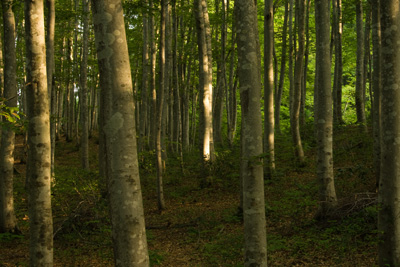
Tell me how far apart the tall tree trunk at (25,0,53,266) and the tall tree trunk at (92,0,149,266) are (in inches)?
93.1

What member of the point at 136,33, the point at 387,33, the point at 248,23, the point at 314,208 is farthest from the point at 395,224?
the point at 136,33

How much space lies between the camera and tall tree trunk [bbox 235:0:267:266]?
423cm

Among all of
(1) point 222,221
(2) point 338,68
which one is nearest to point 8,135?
(1) point 222,221

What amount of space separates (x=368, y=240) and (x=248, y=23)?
4.61 m

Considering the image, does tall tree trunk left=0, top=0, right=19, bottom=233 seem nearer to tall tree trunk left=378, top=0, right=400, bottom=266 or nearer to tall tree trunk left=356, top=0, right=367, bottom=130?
tall tree trunk left=378, top=0, right=400, bottom=266

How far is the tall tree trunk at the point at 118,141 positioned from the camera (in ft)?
10.2

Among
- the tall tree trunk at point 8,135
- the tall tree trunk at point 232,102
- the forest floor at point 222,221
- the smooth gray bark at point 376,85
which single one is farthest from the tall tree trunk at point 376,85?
the tall tree trunk at point 232,102

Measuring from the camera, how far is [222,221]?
8992 mm

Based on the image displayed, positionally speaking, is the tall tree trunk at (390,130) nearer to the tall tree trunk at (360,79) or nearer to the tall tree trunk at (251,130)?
the tall tree trunk at (251,130)

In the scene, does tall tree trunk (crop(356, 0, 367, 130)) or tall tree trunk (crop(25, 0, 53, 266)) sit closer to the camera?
tall tree trunk (crop(25, 0, 53, 266))

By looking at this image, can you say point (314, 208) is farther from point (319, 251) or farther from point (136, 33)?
point (136, 33)

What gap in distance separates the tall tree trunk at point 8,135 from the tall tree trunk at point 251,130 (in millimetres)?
5668

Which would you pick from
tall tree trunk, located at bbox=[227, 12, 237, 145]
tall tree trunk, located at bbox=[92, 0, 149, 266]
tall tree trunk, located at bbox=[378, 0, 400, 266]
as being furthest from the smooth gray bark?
tall tree trunk, located at bbox=[227, 12, 237, 145]

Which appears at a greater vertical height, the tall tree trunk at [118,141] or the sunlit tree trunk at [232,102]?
the sunlit tree trunk at [232,102]
